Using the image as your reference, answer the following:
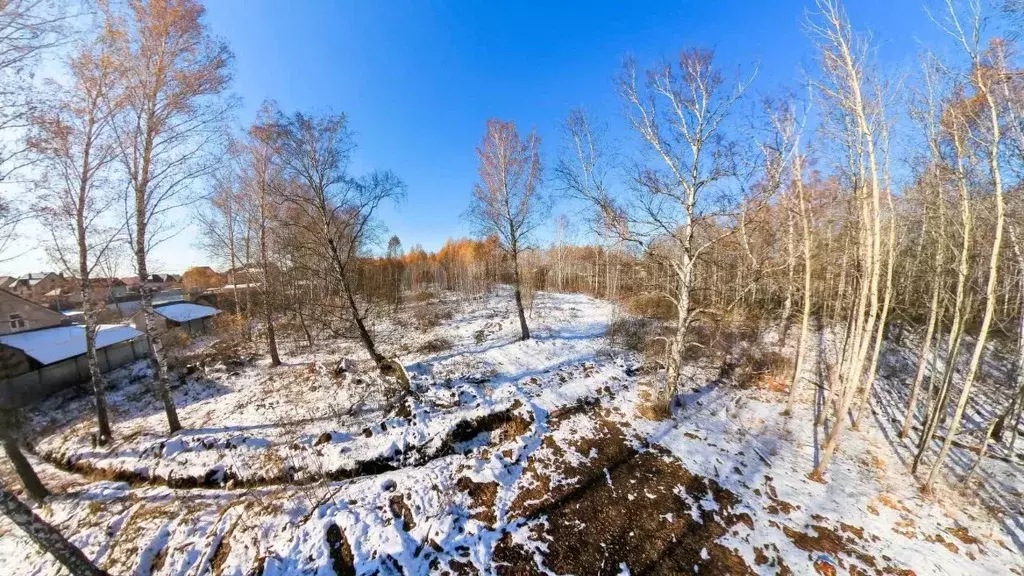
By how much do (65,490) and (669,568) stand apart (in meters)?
11.8

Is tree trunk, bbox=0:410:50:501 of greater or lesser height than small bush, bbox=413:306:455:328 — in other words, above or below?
below

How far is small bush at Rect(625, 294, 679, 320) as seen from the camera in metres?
18.0

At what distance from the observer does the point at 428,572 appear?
429 cm

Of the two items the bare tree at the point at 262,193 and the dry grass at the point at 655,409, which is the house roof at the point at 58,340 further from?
the dry grass at the point at 655,409

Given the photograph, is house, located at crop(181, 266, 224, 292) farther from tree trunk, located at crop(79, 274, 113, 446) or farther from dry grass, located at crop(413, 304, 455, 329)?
tree trunk, located at crop(79, 274, 113, 446)

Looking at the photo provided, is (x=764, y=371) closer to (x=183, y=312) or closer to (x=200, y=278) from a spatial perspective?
(x=183, y=312)

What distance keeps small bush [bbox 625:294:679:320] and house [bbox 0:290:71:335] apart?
1276 inches

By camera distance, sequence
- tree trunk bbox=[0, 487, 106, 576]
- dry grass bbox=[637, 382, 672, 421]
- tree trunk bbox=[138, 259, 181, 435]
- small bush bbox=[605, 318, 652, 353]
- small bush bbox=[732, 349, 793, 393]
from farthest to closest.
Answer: small bush bbox=[605, 318, 652, 353] < small bush bbox=[732, 349, 793, 393] < dry grass bbox=[637, 382, 672, 421] < tree trunk bbox=[138, 259, 181, 435] < tree trunk bbox=[0, 487, 106, 576]

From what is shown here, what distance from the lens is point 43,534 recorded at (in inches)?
150

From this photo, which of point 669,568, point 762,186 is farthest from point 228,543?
point 762,186

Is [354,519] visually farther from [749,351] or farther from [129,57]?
[749,351]

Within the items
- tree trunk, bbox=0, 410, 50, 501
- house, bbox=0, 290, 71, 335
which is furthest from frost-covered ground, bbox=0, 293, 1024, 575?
house, bbox=0, 290, 71, 335

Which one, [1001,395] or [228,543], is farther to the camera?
[1001,395]

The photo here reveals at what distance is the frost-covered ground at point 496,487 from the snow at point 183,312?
1094cm
